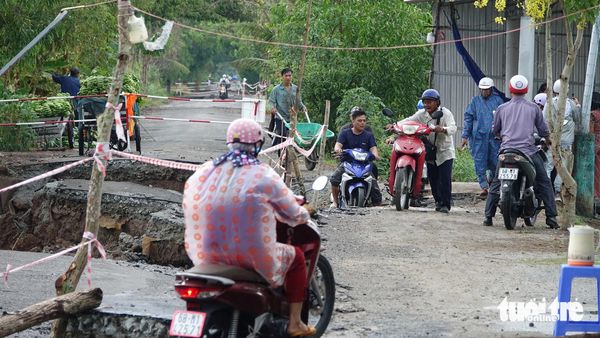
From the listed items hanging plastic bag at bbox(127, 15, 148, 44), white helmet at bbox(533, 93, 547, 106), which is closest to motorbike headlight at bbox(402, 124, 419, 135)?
white helmet at bbox(533, 93, 547, 106)

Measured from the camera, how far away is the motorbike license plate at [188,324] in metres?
6.24

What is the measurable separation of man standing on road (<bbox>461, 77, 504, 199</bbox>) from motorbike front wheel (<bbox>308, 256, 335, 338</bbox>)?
363 inches

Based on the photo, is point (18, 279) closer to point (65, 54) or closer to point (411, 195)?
point (411, 195)

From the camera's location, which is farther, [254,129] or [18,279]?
[18,279]

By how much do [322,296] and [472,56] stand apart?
15.9 metres

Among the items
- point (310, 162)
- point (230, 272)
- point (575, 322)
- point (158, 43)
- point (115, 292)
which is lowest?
point (115, 292)

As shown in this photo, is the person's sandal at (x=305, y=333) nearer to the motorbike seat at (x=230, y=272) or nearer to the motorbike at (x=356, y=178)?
the motorbike seat at (x=230, y=272)

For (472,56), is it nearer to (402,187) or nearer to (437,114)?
(437,114)

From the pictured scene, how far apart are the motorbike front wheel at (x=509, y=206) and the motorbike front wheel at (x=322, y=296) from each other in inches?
234

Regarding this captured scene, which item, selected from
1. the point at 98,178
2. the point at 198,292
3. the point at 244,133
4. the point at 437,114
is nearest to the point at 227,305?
the point at 198,292

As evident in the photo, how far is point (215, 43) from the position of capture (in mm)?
97875

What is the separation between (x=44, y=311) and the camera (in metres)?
7.68

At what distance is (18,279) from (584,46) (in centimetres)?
1325

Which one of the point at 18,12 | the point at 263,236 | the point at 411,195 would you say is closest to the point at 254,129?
the point at 263,236
